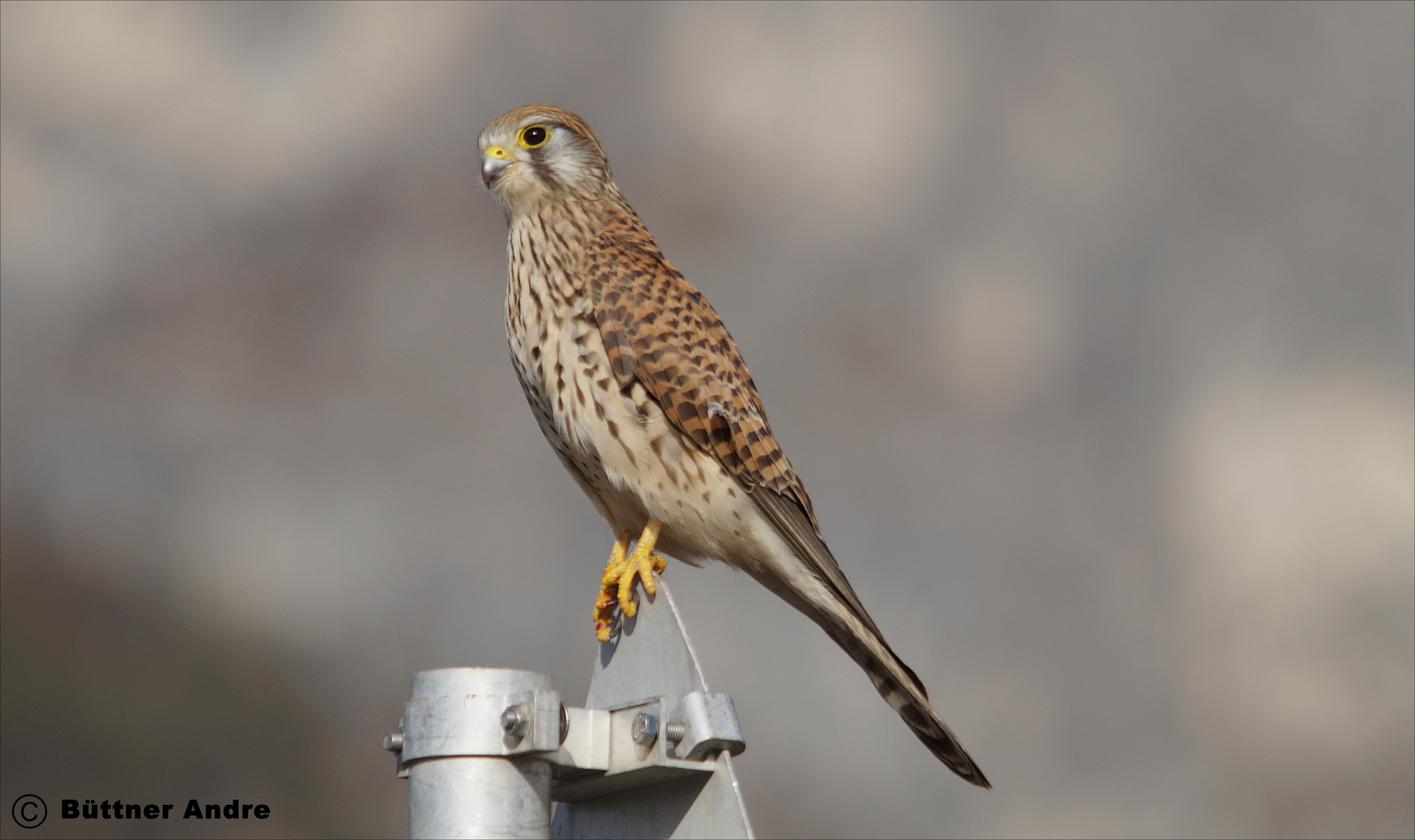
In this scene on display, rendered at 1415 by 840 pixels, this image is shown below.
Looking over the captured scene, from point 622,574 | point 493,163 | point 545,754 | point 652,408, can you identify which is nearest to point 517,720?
point 545,754

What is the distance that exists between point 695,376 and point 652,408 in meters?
0.14

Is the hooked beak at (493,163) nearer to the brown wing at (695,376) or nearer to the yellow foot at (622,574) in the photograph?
the brown wing at (695,376)

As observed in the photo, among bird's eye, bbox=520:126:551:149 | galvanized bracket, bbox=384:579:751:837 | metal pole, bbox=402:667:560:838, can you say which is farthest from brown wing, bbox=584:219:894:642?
metal pole, bbox=402:667:560:838

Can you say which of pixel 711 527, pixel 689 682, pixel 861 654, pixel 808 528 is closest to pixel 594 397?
pixel 711 527

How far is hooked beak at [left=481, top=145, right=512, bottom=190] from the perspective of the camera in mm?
3045

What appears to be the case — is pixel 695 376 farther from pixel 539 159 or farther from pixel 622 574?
pixel 539 159

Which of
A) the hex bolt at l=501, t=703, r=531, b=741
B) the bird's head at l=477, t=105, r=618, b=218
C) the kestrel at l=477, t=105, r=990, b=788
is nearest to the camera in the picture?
the hex bolt at l=501, t=703, r=531, b=741

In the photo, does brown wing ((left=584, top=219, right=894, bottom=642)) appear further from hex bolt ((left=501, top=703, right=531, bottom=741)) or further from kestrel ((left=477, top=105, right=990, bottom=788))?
hex bolt ((left=501, top=703, right=531, bottom=741))

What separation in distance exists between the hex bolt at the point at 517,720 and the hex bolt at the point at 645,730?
14 centimetres

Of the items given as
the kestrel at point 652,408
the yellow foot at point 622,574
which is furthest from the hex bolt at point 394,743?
the kestrel at point 652,408

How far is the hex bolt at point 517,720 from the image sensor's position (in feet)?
4.22

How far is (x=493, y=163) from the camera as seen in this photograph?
10.0 feet

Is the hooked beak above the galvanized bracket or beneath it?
above

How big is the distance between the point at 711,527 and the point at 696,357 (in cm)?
40
